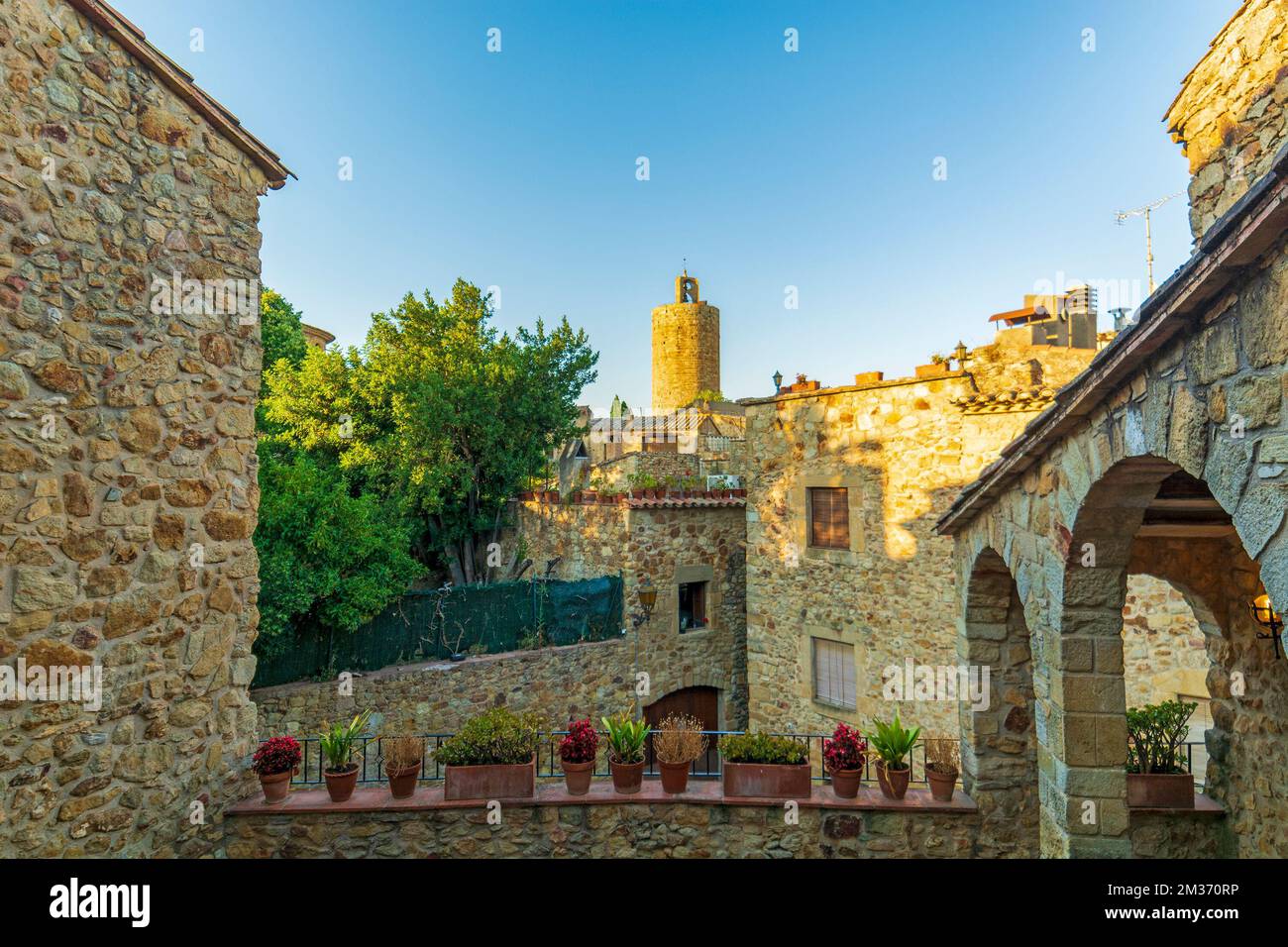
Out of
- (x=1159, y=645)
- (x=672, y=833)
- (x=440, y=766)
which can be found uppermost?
(x=1159, y=645)

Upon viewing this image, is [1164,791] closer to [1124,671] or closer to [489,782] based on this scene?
[1124,671]

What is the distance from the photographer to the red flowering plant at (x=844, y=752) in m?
5.96

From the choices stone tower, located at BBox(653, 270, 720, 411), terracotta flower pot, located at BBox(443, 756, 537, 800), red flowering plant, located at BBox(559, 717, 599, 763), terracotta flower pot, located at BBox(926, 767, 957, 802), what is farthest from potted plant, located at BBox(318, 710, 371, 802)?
stone tower, located at BBox(653, 270, 720, 411)

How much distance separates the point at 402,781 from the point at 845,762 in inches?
158

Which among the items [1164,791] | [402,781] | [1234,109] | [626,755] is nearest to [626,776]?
[626,755]

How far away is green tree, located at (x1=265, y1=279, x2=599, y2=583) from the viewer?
1384cm

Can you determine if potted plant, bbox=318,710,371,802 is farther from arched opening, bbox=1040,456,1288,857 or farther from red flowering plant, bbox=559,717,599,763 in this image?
arched opening, bbox=1040,456,1288,857

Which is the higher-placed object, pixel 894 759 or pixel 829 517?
pixel 829 517

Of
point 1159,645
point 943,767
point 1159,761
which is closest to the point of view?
point 943,767

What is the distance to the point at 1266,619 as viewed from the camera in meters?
5.40

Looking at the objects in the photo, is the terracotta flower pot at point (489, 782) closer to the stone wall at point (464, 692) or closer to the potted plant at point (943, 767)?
the stone wall at point (464, 692)
